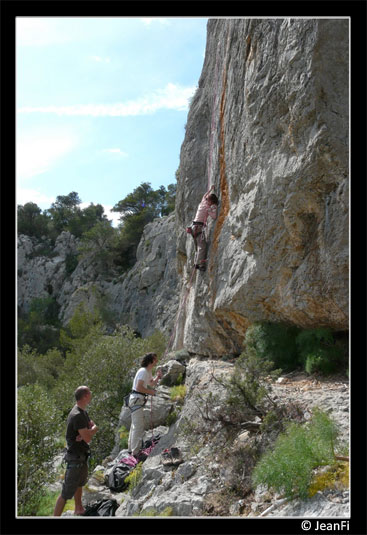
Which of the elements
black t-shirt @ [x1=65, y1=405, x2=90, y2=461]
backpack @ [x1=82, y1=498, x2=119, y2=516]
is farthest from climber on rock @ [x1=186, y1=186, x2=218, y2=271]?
backpack @ [x1=82, y1=498, x2=119, y2=516]

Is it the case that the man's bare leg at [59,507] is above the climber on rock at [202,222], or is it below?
below

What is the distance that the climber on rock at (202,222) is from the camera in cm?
1056

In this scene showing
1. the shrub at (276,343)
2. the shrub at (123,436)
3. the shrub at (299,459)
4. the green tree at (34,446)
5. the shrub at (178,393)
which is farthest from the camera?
the shrub at (123,436)

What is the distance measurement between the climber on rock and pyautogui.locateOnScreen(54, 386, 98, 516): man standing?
572 cm

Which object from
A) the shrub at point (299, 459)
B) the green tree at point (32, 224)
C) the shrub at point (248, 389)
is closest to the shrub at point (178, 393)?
the shrub at point (248, 389)

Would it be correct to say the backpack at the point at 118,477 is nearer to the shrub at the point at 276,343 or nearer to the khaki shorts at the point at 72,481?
the khaki shorts at the point at 72,481

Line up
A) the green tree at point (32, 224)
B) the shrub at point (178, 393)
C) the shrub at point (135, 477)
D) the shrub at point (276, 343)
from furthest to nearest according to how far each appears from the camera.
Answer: the green tree at point (32, 224)
the shrub at point (178, 393)
the shrub at point (276, 343)
the shrub at point (135, 477)

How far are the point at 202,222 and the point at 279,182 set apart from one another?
3.55m

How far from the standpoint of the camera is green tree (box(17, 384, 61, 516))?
8.59m

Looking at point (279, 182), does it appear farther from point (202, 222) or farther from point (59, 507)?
point (59, 507)

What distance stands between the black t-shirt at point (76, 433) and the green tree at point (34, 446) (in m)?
3.46

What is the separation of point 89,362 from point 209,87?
10.9 meters

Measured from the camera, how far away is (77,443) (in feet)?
19.3

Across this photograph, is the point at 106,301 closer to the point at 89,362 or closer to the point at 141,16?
the point at 89,362
